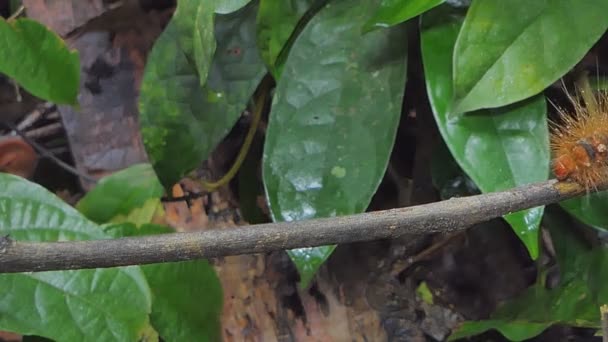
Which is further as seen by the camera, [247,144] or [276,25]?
[247,144]

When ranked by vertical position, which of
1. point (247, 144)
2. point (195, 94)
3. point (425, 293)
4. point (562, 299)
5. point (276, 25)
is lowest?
point (425, 293)

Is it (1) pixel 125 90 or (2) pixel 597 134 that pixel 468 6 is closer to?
(2) pixel 597 134

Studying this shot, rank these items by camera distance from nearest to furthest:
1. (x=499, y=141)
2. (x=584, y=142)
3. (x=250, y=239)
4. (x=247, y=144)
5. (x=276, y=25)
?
(x=250, y=239) < (x=584, y=142) < (x=499, y=141) < (x=276, y=25) < (x=247, y=144)

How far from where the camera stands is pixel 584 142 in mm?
777

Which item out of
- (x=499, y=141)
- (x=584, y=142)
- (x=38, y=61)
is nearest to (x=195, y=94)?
(x=38, y=61)

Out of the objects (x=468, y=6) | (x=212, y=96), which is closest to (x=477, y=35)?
(x=468, y=6)

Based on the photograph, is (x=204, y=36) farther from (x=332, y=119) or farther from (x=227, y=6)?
(x=332, y=119)

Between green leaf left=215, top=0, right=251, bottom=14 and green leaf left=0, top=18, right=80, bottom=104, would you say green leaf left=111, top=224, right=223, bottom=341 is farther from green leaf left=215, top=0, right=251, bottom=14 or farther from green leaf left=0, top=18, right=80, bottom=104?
green leaf left=215, top=0, right=251, bottom=14

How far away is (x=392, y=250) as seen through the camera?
1198mm

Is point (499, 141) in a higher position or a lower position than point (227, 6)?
lower

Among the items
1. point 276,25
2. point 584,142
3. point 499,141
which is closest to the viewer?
point 584,142

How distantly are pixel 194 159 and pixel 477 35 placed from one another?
472 millimetres

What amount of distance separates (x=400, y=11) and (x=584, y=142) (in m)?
0.26

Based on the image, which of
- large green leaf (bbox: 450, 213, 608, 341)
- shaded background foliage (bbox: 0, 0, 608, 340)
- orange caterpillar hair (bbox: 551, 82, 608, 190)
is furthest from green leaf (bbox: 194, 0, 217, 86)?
large green leaf (bbox: 450, 213, 608, 341)
